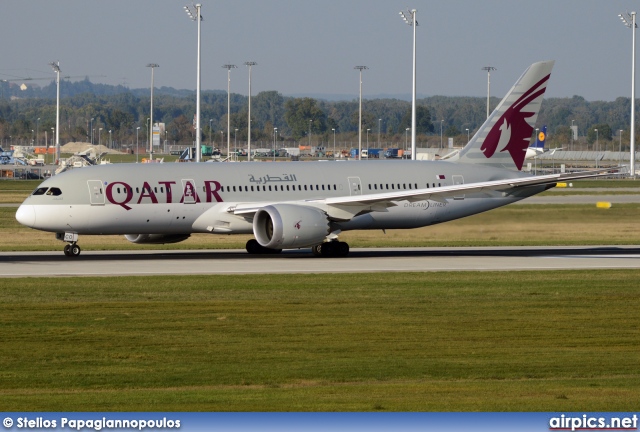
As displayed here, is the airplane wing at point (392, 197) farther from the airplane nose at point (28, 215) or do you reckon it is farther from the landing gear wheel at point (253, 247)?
the airplane nose at point (28, 215)

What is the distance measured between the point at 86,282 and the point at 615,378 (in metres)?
18.0

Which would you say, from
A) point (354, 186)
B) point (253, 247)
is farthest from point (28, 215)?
point (354, 186)

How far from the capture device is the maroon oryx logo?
156ft

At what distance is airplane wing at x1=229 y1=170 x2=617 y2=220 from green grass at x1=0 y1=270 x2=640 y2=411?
23.8 feet

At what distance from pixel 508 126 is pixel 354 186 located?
778cm

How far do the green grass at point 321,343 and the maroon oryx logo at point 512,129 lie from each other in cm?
1409

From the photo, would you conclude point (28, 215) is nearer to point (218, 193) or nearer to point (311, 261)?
point (218, 193)

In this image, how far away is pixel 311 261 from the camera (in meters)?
40.8

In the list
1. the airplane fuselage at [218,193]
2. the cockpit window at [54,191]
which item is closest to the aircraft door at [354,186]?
the airplane fuselage at [218,193]

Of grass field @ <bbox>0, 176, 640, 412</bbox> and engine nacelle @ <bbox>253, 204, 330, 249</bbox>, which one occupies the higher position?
engine nacelle @ <bbox>253, 204, 330, 249</bbox>

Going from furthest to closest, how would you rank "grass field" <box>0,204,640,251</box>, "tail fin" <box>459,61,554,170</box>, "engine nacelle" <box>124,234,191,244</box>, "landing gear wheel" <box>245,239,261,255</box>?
1. "tail fin" <box>459,61,554,170</box>
2. "grass field" <box>0,204,640,251</box>
3. "landing gear wheel" <box>245,239,261,255</box>
4. "engine nacelle" <box>124,234,191,244</box>

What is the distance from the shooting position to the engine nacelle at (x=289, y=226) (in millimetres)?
39719

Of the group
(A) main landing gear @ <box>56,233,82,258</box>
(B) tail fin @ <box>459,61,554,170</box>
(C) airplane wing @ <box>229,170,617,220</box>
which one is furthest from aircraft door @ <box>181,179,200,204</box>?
(B) tail fin @ <box>459,61,554,170</box>

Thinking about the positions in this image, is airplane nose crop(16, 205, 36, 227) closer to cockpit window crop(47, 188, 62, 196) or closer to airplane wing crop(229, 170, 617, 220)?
cockpit window crop(47, 188, 62, 196)
